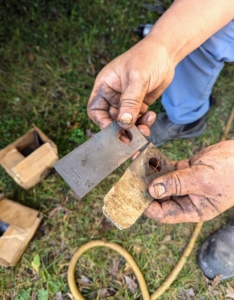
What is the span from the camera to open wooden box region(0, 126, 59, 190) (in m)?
2.13

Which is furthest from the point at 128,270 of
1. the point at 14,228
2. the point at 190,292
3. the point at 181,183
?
the point at 181,183

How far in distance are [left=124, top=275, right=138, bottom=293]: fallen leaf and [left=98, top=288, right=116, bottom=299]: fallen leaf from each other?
112 mm

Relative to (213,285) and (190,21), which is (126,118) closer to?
(190,21)

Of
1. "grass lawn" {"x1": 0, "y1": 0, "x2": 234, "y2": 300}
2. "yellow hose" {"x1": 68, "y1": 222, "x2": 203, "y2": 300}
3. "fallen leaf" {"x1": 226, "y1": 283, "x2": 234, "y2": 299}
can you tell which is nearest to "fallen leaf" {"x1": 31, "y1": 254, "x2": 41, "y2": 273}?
"grass lawn" {"x1": 0, "y1": 0, "x2": 234, "y2": 300}

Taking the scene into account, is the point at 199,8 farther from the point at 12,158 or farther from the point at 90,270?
the point at 90,270

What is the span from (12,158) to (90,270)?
102 cm

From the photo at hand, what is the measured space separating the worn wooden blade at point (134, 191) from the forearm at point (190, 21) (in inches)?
23.8

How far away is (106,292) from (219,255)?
86cm

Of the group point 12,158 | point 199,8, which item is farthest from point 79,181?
point 199,8

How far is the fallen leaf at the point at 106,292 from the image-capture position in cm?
Answer: 210

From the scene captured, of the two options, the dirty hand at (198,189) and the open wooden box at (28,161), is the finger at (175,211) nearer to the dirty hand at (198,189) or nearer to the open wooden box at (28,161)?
the dirty hand at (198,189)

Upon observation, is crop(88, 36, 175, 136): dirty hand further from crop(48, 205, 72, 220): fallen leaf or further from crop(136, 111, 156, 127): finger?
crop(48, 205, 72, 220): fallen leaf

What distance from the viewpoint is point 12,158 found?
7.17 ft

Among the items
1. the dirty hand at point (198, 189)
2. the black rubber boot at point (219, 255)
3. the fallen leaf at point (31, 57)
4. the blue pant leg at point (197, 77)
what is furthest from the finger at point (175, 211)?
the fallen leaf at point (31, 57)
